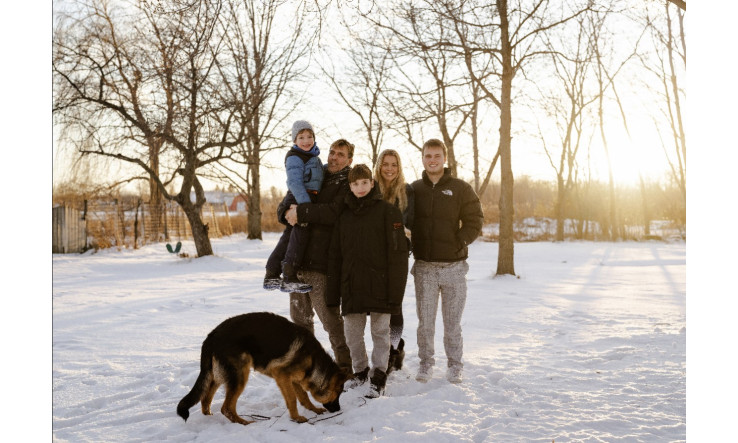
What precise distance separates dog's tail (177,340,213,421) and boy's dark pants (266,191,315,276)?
3.22 feet

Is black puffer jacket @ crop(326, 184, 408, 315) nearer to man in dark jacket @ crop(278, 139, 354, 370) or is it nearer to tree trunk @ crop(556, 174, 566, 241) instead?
man in dark jacket @ crop(278, 139, 354, 370)

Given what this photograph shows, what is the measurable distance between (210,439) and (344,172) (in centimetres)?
235

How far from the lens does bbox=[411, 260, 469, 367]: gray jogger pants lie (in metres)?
4.42

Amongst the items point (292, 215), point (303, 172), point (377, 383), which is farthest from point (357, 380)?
point (303, 172)

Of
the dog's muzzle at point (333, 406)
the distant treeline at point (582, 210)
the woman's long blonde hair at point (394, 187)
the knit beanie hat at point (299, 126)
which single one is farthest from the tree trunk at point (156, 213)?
the dog's muzzle at point (333, 406)

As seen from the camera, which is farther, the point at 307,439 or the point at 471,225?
the point at 471,225

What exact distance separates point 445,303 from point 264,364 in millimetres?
1774

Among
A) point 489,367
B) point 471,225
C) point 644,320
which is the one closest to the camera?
point 471,225

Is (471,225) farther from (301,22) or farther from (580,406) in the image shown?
(301,22)

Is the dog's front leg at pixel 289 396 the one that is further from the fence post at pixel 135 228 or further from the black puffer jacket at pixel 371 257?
the fence post at pixel 135 228

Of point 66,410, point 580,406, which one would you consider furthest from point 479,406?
point 66,410
